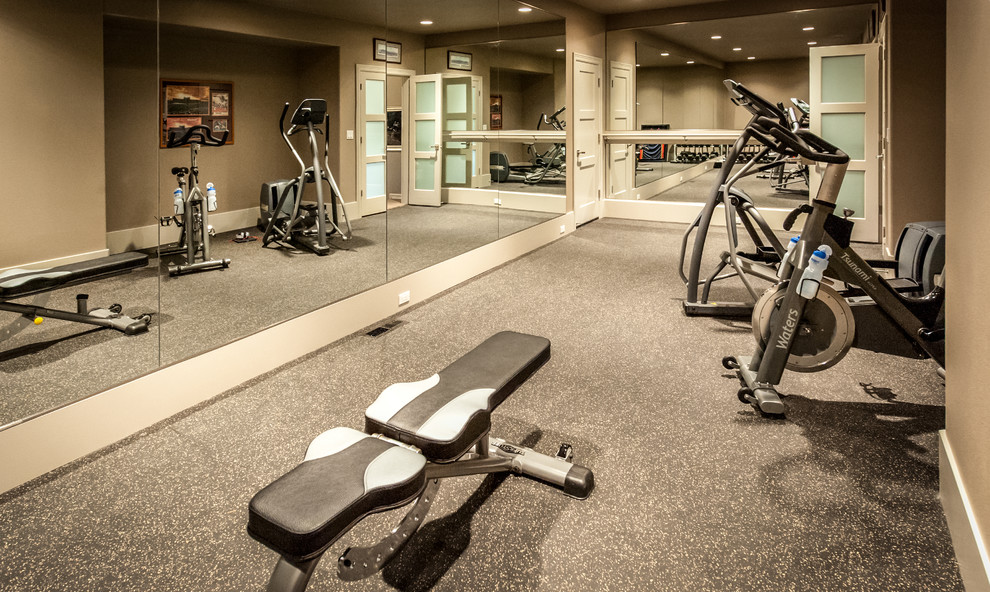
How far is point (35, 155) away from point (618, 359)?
287 cm

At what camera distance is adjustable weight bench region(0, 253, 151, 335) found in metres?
2.29

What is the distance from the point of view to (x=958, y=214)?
1.96 m

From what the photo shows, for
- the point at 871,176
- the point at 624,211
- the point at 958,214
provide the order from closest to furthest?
1. the point at 958,214
2. the point at 871,176
3. the point at 624,211

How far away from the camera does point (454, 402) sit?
1.98 m

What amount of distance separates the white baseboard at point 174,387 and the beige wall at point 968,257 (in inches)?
118

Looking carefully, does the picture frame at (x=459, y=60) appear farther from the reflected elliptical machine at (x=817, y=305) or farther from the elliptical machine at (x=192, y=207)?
the reflected elliptical machine at (x=817, y=305)

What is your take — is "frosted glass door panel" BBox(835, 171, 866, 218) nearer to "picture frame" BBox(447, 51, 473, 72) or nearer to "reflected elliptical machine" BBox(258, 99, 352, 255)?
"picture frame" BBox(447, 51, 473, 72)

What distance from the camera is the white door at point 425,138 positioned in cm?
459

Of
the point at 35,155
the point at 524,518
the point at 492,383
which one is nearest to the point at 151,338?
the point at 35,155

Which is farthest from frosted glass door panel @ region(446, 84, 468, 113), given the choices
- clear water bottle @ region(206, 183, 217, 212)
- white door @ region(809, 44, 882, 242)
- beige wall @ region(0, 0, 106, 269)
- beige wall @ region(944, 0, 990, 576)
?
white door @ region(809, 44, 882, 242)

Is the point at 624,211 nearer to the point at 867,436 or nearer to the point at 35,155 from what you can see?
the point at 867,436

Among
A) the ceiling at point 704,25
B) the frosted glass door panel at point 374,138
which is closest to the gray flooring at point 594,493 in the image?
the frosted glass door panel at point 374,138

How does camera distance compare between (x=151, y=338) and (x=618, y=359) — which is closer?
(x=151, y=338)

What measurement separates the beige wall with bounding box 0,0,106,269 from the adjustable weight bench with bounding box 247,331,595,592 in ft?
4.95
